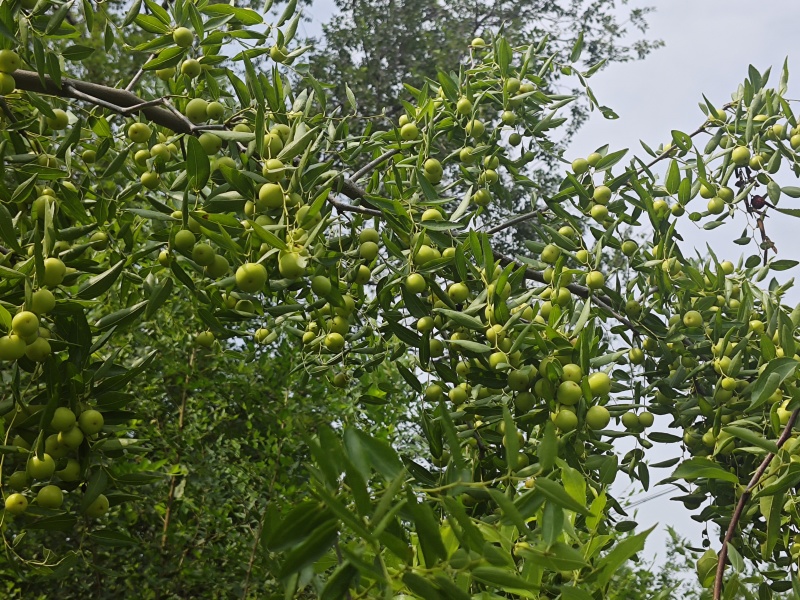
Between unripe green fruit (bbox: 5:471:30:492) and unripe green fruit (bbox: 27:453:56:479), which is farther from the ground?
unripe green fruit (bbox: 27:453:56:479)

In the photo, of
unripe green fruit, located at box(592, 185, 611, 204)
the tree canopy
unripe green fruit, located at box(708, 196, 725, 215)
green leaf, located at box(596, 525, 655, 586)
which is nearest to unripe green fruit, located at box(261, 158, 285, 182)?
the tree canopy

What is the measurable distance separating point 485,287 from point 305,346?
46cm

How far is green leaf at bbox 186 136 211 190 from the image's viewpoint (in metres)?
1.17

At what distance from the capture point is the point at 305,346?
5.60 feet

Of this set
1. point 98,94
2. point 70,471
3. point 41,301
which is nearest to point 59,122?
point 98,94

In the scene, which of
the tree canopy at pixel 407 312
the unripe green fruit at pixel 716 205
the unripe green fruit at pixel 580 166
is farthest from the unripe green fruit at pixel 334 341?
the unripe green fruit at pixel 716 205

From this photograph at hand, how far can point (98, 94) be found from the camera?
4.99 ft

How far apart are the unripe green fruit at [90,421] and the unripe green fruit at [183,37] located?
0.66 metres

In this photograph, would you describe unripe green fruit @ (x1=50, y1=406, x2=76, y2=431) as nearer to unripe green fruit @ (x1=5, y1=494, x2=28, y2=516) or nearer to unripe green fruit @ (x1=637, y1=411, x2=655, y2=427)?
unripe green fruit @ (x1=5, y1=494, x2=28, y2=516)

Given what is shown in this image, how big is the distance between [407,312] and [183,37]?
682 millimetres

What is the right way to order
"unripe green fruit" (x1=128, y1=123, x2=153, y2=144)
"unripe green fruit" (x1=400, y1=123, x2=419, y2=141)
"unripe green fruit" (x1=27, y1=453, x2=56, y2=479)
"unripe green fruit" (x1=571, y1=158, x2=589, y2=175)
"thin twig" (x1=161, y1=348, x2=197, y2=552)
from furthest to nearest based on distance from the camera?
1. "thin twig" (x1=161, y1=348, x2=197, y2=552)
2. "unripe green fruit" (x1=571, y1=158, x2=589, y2=175)
3. "unripe green fruit" (x1=400, y1=123, x2=419, y2=141)
4. "unripe green fruit" (x1=128, y1=123, x2=153, y2=144)
5. "unripe green fruit" (x1=27, y1=453, x2=56, y2=479)

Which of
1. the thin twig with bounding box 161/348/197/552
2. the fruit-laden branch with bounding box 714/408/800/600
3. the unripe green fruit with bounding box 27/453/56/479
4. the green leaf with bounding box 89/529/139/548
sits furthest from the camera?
the thin twig with bounding box 161/348/197/552

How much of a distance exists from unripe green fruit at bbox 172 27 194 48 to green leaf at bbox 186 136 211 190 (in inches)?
13.4

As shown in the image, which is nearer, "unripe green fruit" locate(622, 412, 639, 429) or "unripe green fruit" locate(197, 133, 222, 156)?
"unripe green fruit" locate(197, 133, 222, 156)
